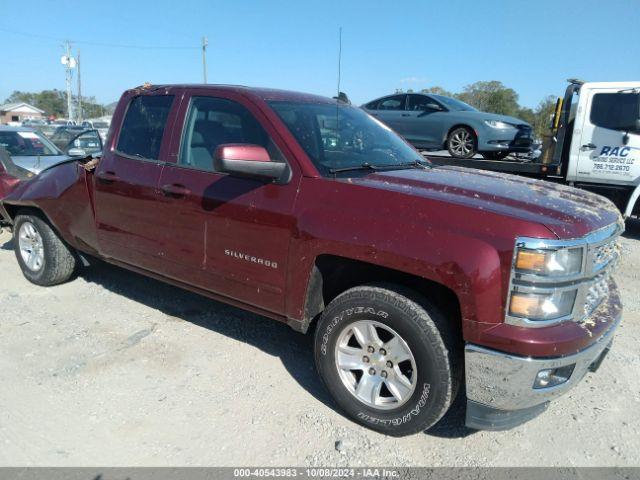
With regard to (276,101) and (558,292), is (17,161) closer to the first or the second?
(276,101)

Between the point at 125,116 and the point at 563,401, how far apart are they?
12.9 ft

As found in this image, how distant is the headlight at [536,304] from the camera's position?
238 cm

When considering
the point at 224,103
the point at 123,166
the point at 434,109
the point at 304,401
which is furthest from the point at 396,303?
the point at 434,109

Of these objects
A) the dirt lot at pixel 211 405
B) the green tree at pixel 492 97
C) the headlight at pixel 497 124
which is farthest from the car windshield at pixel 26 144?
the green tree at pixel 492 97

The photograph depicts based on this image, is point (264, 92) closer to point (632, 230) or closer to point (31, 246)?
point (31, 246)

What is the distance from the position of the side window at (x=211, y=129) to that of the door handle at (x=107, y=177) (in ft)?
2.34

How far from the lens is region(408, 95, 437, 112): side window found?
1011cm

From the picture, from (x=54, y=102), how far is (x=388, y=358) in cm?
11490

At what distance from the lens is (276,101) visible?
352 centimetres

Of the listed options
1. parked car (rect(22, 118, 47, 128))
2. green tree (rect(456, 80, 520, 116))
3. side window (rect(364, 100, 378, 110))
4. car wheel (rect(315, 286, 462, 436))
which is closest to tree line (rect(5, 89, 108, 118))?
parked car (rect(22, 118, 47, 128))

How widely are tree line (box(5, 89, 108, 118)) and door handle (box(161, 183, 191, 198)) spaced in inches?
3756

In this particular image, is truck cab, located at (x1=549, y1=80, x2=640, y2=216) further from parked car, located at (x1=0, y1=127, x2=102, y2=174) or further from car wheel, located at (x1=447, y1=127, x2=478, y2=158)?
parked car, located at (x1=0, y1=127, x2=102, y2=174)

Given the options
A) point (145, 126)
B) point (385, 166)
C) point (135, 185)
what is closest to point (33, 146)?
point (145, 126)

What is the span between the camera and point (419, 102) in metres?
10.2
